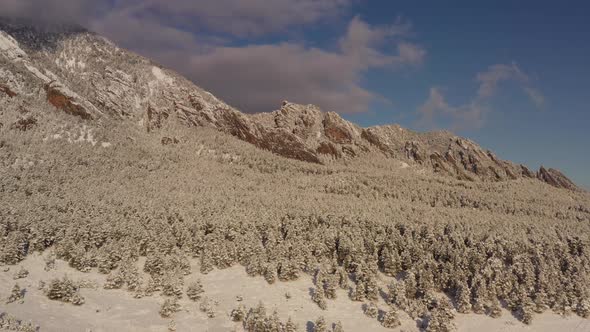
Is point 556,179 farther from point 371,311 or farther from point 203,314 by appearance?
point 203,314

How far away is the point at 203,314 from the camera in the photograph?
64.3 metres

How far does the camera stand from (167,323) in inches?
2361

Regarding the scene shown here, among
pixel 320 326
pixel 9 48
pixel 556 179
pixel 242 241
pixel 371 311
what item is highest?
pixel 556 179

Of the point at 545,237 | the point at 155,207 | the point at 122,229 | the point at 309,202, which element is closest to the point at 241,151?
the point at 309,202

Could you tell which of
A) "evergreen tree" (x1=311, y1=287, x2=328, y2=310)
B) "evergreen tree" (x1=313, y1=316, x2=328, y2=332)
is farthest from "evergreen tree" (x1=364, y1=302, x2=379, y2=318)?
"evergreen tree" (x1=313, y1=316, x2=328, y2=332)

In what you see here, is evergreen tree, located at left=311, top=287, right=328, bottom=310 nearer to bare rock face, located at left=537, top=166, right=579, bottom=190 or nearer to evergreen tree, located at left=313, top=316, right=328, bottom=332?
evergreen tree, located at left=313, top=316, right=328, bottom=332

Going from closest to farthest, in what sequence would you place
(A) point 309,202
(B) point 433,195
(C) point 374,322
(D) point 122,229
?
1. (C) point 374,322
2. (D) point 122,229
3. (A) point 309,202
4. (B) point 433,195

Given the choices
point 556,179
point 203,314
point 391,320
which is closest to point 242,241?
point 203,314

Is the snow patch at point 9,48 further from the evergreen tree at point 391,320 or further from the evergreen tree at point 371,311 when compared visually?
the evergreen tree at point 391,320

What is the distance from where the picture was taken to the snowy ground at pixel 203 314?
56938 millimetres

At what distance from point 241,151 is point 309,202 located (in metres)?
66.2

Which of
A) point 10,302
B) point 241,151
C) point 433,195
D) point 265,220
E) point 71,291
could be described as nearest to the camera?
point 10,302

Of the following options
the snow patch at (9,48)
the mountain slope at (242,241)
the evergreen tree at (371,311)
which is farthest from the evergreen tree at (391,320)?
the snow patch at (9,48)

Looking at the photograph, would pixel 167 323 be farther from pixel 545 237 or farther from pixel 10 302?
pixel 545 237
